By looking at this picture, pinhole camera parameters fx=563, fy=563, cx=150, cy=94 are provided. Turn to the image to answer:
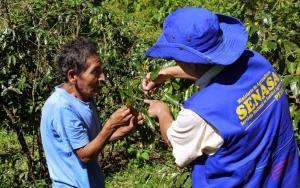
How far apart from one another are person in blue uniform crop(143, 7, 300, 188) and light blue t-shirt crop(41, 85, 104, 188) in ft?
1.94

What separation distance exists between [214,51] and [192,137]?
31 centimetres

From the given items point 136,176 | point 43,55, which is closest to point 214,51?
point 43,55

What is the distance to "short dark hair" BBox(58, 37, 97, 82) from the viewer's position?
2.68 metres

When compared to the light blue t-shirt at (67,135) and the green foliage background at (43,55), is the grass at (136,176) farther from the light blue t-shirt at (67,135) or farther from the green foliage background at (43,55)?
the light blue t-shirt at (67,135)

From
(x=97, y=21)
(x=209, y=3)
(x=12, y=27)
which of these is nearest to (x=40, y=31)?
(x=12, y=27)

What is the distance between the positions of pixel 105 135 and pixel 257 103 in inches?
31.7

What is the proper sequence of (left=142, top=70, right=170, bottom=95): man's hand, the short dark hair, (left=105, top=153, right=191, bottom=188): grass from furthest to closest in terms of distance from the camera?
(left=105, top=153, right=191, bottom=188): grass < the short dark hair < (left=142, top=70, right=170, bottom=95): man's hand

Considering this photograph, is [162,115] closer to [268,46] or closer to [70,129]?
[70,129]

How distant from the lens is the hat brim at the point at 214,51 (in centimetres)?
192

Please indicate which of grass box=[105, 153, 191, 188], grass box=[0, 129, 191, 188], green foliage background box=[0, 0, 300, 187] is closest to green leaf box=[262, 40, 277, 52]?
green foliage background box=[0, 0, 300, 187]

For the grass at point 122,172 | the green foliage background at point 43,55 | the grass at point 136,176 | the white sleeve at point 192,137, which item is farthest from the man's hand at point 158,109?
the grass at point 136,176

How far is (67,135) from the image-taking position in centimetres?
260

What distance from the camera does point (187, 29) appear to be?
1947 millimetres

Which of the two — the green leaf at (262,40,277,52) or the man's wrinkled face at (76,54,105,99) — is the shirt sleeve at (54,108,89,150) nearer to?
the man's wrinkled face at (76,54,105,99)
